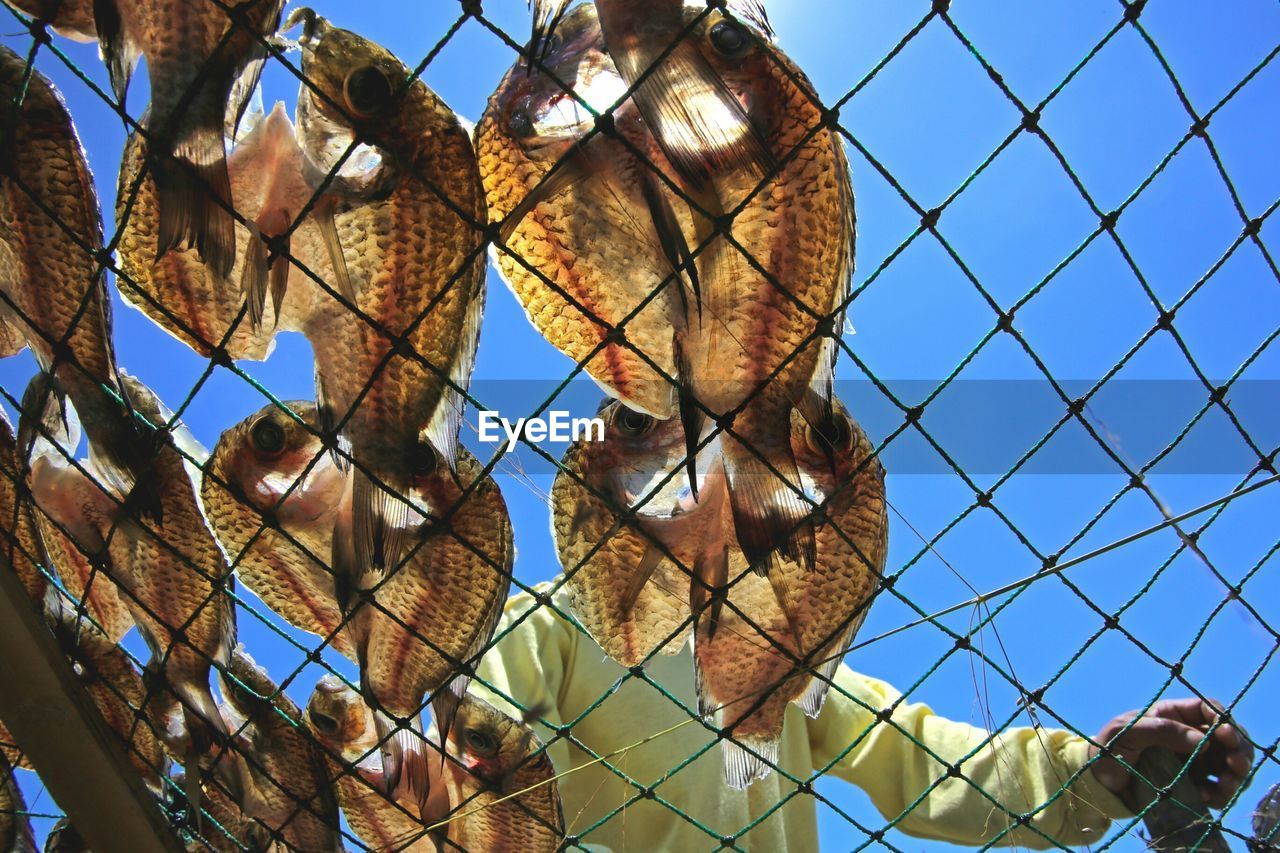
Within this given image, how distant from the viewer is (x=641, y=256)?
2080mm

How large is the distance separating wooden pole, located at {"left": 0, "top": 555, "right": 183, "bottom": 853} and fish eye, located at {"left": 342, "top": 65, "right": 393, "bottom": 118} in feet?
Result: 3.24

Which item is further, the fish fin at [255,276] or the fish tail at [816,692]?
the fish tail at [816,692]

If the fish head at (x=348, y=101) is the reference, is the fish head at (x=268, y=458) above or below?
below

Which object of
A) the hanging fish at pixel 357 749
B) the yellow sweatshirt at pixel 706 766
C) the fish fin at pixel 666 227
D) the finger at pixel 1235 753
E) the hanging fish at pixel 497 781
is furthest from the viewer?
the yellow sweatshirt at pixel 706 766

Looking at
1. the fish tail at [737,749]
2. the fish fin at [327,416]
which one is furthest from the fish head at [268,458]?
the fish tail at [737,749]

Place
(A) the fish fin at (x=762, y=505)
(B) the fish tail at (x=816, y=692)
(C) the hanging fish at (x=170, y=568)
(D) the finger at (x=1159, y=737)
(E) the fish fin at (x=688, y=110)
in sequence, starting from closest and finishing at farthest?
1. (E) the fish fin at (x=688, y=110)
2. (A) the fish fin at (x=762, y=505)
3. (B) the fish tail at (x=816, y=692)
4. (C) the hanging fish at (x=170, y=568)
5. (D) the finger at (x=1159, y=737)

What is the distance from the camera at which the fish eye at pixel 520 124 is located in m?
1.99

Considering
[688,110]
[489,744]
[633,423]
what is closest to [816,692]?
[633,423]

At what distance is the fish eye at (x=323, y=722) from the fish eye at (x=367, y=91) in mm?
1504

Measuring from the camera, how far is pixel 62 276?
2.29 metres

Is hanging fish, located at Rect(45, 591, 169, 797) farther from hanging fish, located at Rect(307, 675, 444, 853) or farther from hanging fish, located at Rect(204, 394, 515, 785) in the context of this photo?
hanging fish, located at Rect(204, 394, 515, 785)

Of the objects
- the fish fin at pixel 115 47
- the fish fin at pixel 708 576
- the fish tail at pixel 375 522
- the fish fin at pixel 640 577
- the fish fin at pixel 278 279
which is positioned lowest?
the fish fin at pixel 708 576

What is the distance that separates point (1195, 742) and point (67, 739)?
9.01 ft

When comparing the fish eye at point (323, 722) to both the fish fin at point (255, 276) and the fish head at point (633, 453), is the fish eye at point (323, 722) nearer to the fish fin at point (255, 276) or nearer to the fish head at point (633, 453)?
the fish head at point (633, 453)
